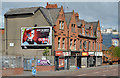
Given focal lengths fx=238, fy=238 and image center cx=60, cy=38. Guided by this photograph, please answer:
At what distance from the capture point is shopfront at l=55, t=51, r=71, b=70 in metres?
43.7

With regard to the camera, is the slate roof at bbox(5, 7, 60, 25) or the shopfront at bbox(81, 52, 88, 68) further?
the shopfront at bbox(81, 52, 88, 68)

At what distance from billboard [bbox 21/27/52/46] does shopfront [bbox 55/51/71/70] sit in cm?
309

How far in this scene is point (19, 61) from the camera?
35.8 m

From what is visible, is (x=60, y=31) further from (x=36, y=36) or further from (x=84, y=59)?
(x=84, y=59)

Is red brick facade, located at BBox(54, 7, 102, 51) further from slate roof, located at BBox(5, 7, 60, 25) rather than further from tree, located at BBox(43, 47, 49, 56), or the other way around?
tree, located at BBox(43, 47, 49, 56)

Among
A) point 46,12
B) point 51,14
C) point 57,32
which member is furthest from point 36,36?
point 51,14

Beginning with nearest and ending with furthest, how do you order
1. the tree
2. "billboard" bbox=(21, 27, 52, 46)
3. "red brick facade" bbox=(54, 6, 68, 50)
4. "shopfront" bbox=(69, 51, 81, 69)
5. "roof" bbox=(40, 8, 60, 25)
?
the tree, "billboard" bbox=(21, 27, 52, 46), "roof" bbox=(40, 8, 60, 25), "red brick facade" bbox=(54, 6, 68, 50), "shopfront" bbox=(69, 51, 81, 69)

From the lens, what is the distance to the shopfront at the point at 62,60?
4365cm

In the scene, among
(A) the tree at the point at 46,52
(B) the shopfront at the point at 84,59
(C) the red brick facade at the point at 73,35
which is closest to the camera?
(A) the tree at the point at 46,52

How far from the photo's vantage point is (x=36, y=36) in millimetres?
43188

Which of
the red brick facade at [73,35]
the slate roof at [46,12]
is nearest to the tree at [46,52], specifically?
the red brick facade at [73,35]

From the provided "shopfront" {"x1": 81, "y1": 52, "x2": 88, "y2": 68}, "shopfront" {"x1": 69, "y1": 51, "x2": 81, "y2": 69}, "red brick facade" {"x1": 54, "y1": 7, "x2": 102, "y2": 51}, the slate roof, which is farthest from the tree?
"shopfront" {"x1": 81, "y1": 52, "x2": 88, "y2": 68}

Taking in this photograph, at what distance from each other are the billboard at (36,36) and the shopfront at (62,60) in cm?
309

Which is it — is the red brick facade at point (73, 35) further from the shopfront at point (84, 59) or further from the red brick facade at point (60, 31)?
the shopfront at point (84, 59)
